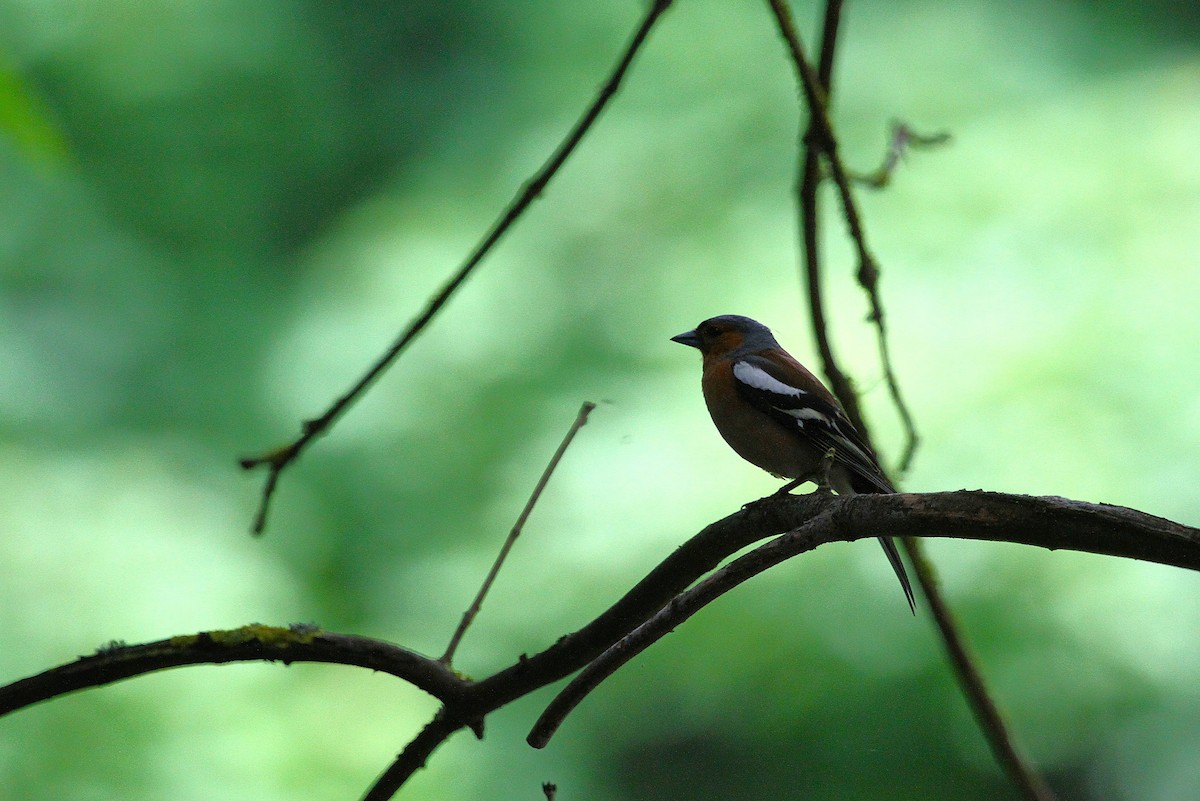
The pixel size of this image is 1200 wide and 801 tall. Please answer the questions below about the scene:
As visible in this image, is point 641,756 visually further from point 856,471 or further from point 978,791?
point 856,471

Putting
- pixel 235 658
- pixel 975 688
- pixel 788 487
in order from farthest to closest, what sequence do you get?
1. pixel 975 688
2. pixel 788 487
3. pixel 235 658

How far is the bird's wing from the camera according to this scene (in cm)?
233

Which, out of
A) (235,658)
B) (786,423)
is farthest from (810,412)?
(235,658)

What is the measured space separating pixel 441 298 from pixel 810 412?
41.2 inches

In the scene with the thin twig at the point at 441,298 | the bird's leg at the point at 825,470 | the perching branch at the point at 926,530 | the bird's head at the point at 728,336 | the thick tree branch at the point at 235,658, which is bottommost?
the perching branch at the point at 926,530

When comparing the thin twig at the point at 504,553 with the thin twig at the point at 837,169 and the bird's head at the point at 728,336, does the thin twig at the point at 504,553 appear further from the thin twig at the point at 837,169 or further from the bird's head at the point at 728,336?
the bird's head at the point at 728,336

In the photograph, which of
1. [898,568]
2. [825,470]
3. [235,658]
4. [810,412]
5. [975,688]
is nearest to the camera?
[235,658]

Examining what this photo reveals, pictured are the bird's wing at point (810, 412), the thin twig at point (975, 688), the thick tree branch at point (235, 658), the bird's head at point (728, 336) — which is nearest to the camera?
the thick tree branch at point (235, 658)

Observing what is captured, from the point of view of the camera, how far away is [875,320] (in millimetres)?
2035

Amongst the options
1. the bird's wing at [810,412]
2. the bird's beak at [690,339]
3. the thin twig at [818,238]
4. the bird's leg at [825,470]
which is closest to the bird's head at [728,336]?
the bird's beak at [690,339]

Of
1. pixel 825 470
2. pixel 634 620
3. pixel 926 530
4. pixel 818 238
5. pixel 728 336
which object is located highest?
pixel 728 336

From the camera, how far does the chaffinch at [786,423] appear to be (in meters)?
2.35

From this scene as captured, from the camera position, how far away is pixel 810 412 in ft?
8.07

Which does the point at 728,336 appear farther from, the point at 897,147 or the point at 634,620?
the point at 634,620
